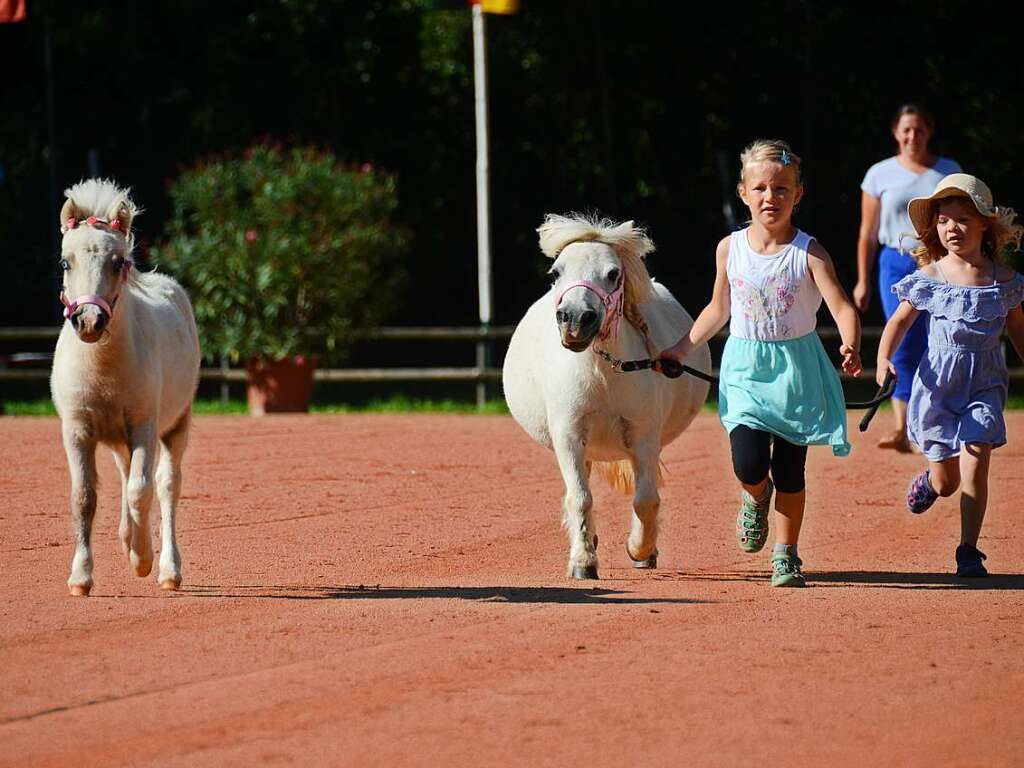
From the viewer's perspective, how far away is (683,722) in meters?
4.82

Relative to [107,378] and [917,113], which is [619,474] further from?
[917,113]

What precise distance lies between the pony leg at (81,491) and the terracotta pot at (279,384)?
35.8 feet

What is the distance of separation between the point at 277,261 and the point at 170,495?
10.5 meters

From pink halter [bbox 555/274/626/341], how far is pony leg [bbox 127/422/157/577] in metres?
1.92

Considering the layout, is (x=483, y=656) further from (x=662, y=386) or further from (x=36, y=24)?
(x=36, y=24)

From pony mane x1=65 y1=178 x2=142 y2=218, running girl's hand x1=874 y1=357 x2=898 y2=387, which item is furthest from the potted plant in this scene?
running girl's hand x1=874 y1=357 x2=898 y2=387

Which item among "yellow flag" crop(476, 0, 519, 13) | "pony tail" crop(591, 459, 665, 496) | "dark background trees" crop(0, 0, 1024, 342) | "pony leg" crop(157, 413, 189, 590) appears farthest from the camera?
"dark background trees" crop(0, 0, 1024, 342)

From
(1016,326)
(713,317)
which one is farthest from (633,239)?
(1016,326)

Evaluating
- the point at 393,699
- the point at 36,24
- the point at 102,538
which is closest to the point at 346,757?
the point at 393,699

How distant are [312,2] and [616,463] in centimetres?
2254

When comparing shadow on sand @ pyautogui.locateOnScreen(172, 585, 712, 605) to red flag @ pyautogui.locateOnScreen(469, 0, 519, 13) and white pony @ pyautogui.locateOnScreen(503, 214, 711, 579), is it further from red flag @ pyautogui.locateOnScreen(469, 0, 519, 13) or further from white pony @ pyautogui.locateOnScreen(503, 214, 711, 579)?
red flag @ pyautogui.locateOnScreen(469, 0, 519, 13)

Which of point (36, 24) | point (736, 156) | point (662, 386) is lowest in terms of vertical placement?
point (662, 386)

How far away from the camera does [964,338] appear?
7.55 metres

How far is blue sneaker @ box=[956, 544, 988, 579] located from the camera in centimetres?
752
